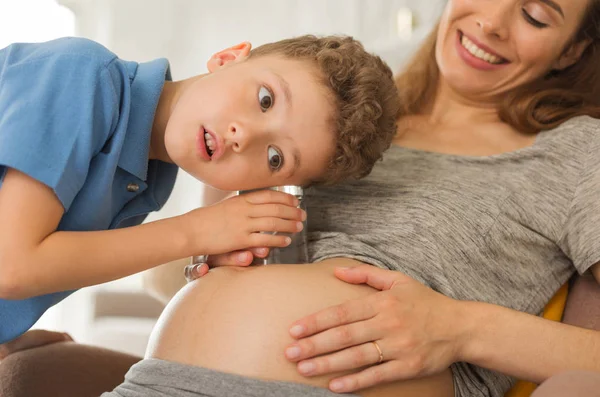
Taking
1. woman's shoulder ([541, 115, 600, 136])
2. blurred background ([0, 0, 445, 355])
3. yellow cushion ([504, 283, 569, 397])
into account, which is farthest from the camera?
blurred background ([0, 0, 445, 355])

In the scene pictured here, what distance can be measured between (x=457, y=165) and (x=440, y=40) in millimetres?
362

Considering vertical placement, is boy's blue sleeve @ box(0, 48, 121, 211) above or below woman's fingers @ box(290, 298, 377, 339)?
above

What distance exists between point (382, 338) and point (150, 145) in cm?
57

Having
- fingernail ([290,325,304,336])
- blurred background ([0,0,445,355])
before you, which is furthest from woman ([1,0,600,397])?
blurred background ([0,0,445,355])

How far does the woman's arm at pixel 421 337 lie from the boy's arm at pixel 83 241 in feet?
0.67

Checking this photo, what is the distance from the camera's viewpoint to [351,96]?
49.8 inches

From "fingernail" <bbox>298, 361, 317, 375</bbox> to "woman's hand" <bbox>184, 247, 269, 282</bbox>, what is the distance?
0.79 feet

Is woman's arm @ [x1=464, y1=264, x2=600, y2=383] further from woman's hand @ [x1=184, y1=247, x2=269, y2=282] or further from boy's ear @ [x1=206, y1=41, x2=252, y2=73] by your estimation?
boy's ear @ [x1=206, y1=41, x2=252, y2=73]

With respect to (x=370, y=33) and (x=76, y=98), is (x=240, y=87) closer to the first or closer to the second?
(x=76, y=98)

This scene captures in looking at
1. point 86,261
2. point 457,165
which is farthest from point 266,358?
point 457,165

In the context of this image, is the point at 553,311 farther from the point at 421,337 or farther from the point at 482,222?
the point at 421,337

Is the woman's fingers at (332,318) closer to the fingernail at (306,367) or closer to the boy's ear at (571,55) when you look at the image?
the fingernail at (306,367)

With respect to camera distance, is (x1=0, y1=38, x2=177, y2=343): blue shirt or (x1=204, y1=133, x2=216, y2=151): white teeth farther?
(x1=204, y1=133, x2=216, y2=151): white teeth

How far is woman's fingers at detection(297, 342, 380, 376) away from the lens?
1.06m
